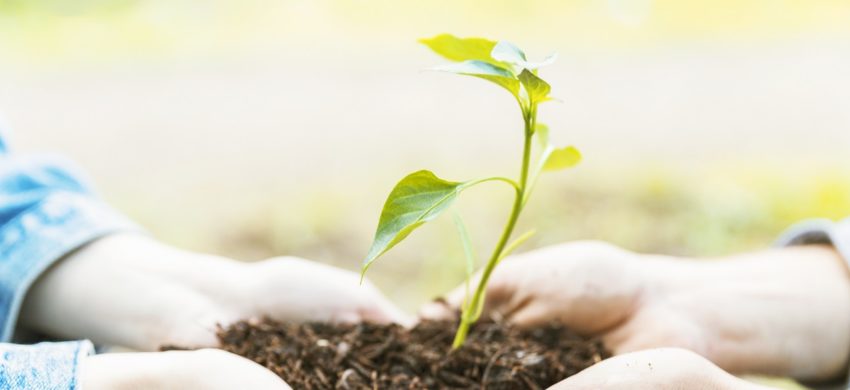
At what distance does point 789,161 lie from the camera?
227 cm

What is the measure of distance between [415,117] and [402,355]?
5.40ft

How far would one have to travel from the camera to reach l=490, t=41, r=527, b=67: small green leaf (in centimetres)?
67

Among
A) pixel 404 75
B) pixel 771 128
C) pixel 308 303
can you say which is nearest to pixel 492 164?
pixel 404 75

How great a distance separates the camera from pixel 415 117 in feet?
8.14

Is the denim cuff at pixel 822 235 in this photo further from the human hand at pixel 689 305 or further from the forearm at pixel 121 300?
the forearm at pixel 121 300

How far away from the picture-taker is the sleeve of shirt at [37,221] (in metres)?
Answer: 0.98

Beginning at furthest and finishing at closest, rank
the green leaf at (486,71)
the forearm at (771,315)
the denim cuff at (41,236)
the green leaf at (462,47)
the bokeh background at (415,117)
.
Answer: the bokeh background at (415,117), the forearm at (771,315), the denim cuff at (41,236), the green leaf at (462,47), the green leaf at (486,71)

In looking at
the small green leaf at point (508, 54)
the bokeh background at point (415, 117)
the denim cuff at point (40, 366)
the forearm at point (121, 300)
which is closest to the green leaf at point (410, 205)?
the small green leaf at point (508, 54)

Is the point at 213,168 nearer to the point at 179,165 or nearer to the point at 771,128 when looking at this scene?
the point at 179,165

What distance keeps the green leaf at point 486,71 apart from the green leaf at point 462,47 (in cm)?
4

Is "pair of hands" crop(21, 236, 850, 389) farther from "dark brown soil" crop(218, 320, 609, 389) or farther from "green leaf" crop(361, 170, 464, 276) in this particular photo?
"green leaf" crop(361, 170, 464, 276)

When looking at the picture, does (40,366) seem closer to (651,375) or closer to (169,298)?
(169,298)

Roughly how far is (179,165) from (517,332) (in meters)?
1.50

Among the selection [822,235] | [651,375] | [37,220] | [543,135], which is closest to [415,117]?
[822,235]
